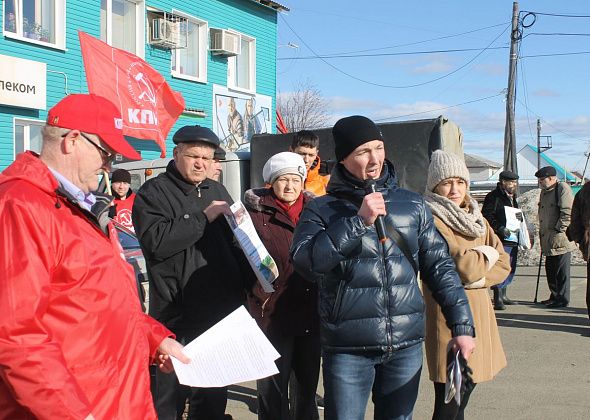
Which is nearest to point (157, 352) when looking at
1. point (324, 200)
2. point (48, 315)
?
point (48, 315)

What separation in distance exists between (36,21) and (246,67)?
8.18 m

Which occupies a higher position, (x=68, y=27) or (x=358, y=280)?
(x=68, y=27)

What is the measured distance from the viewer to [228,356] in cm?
301

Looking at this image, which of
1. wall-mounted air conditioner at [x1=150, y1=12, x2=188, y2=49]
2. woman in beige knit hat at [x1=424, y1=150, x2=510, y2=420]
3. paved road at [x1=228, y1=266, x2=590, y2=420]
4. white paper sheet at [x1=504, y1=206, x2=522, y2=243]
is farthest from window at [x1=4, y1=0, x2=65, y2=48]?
woman in beige knit hat at [x1=424, y1=150, x2=510, y2=420]

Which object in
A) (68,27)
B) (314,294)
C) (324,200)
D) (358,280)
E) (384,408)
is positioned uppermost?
(68,27)

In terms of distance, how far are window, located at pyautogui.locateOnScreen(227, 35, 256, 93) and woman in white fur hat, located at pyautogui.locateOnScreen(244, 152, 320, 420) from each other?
17.7 m

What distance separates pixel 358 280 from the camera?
10.8 ft

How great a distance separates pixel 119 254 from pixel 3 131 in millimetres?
12831

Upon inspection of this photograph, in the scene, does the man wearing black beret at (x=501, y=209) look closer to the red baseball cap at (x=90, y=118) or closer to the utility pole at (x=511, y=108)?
the red baseball cap at (x=90, y=118)

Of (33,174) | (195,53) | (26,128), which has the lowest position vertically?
(33,174)

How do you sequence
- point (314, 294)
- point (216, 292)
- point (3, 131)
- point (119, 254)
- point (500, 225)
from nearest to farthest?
point (119, 254) < point (216, 292) < point (314, 294) < point (500, 225) < point (3, 131)

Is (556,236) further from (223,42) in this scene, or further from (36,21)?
(223,42)

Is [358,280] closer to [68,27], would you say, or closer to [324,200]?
[324,200]

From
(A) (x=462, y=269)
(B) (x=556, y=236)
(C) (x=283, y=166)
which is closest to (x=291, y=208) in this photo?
(C) (x=283, y=166)
